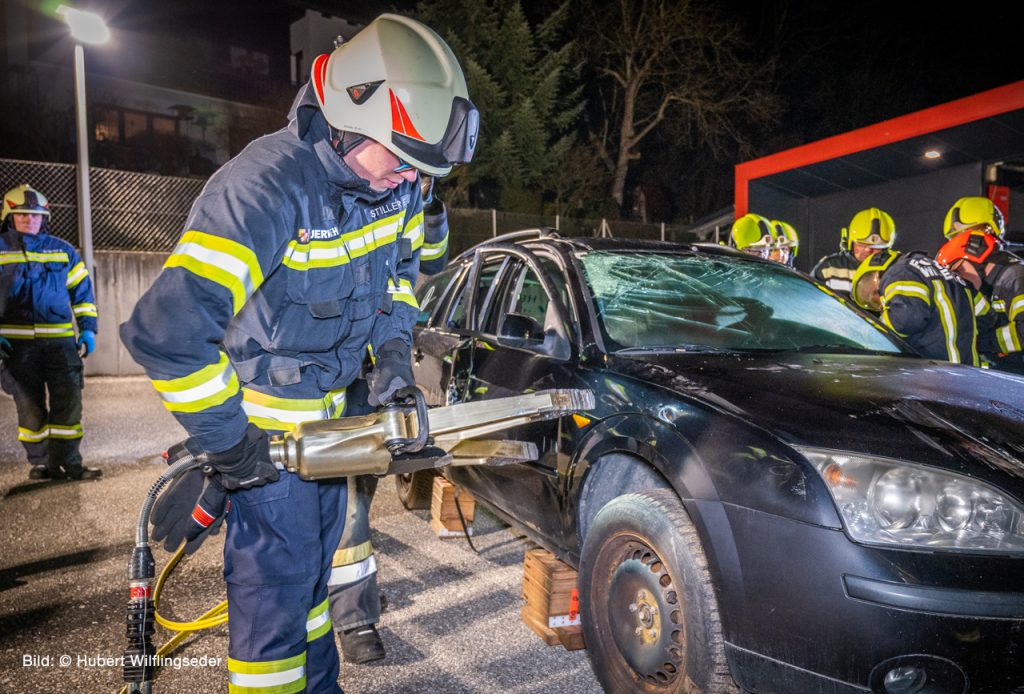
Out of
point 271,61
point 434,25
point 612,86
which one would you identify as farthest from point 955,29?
point 271,61

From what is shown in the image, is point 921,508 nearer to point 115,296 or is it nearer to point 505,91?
point 115,296

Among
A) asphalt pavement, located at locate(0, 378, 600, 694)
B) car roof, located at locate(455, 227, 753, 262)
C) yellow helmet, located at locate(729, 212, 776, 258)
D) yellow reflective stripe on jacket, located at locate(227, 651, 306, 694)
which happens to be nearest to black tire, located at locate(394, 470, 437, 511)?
asphalt pavement, located at locate(0, 378, 600, 694)

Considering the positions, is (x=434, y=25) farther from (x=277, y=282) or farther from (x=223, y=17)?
(x=277, y=282)

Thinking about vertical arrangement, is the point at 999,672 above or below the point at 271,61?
below

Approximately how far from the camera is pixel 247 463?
6.06 ft

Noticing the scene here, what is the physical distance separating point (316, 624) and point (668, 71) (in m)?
26.4

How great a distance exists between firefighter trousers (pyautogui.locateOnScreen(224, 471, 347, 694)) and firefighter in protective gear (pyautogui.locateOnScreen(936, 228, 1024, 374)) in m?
4.36

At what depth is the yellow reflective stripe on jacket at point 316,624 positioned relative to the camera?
2.17 metres

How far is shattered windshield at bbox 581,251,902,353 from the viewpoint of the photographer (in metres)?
3.13

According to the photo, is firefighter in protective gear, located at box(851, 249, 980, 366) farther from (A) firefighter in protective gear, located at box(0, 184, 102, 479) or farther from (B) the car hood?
(A) firefighter in protective gear, located at box(0, 184, 102, 479)

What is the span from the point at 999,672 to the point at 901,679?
23cm

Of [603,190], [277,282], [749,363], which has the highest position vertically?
[603,190]

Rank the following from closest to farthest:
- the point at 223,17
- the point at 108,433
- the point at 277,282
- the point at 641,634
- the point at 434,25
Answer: the point at 277,282 → the point at 641,634 → the point at 108,433 → the point at 434,25 → the point at 223,17

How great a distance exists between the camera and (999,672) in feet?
6.20
